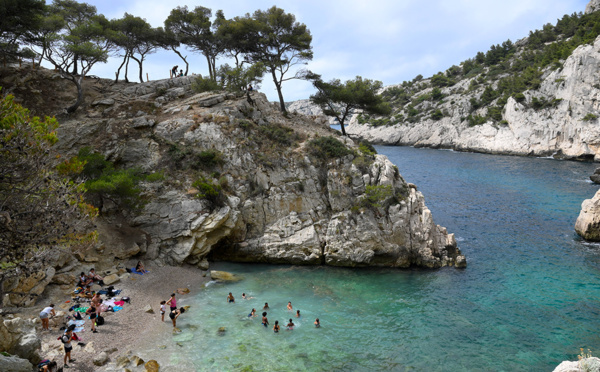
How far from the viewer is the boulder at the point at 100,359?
15047 mm

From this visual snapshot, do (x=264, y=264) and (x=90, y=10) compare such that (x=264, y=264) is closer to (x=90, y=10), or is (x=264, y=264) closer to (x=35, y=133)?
(x=35, y=133)

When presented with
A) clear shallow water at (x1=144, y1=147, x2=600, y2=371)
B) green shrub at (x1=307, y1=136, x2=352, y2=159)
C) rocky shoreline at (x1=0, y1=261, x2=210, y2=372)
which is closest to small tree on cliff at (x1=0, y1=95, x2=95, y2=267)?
rocky shoreline at (x1=0, y1=261, x2=210, y2=372)

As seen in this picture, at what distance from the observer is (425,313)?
2205 cm

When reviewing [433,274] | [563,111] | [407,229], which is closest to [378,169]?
[407,229]

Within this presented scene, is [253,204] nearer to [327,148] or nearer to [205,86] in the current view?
[327,148]

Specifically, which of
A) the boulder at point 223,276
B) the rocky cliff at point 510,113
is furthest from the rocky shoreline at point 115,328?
the rocky cliff at point 510,113

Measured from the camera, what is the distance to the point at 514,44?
132 meters

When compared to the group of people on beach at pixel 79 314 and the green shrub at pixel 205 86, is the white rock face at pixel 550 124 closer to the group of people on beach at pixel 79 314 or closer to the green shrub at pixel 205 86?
the green shrub at pixel 205 86

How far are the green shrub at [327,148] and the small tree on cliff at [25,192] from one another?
24336 millimetres

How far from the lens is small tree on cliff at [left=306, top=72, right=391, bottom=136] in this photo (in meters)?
45.0

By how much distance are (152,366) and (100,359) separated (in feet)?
8.18

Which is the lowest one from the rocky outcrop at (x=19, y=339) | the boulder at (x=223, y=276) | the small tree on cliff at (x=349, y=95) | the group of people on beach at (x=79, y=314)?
the boulder at (x=223, y=276)

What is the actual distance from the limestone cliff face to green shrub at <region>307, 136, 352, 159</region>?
0.66 metres

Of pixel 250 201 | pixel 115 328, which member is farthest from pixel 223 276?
pixel 115 328
